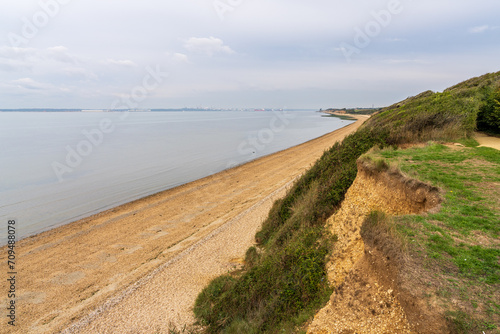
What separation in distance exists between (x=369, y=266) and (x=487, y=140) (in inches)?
411

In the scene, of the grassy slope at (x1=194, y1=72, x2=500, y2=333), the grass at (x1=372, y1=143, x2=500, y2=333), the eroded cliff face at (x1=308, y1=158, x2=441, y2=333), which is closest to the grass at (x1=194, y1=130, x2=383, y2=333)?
the grassy slope at (x1=194, y1=72, x2=500, y2=333)

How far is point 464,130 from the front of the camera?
1223 cm

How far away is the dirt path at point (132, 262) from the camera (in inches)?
380

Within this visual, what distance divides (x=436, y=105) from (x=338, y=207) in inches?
374

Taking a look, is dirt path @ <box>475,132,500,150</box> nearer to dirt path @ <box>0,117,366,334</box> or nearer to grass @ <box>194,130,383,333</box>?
grass @ <box>194,130,383,333</box>

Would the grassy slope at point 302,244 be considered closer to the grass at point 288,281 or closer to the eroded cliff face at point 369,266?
the grass at point 288,281

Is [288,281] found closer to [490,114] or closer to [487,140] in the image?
[487,140]

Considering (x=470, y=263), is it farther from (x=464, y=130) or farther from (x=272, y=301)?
(x=464, y=130)

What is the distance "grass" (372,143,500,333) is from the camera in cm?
435

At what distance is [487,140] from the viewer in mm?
11938

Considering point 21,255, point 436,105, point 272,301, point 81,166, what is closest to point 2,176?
point 81,166

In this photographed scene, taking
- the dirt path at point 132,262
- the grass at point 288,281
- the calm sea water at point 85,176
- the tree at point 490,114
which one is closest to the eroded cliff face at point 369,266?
the grass at point 288,281

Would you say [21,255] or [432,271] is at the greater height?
[432,271]

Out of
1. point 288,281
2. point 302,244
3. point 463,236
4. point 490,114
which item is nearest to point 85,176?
point 302,244
